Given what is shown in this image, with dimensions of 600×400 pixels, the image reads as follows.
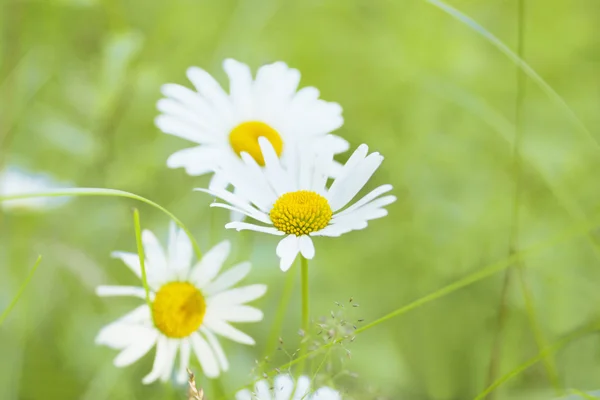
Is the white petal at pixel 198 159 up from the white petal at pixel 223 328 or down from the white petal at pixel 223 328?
up

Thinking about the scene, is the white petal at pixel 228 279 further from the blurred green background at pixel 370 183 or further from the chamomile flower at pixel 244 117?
the blurred green background at pixel 370 183

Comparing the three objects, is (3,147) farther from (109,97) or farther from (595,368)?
(595,368)

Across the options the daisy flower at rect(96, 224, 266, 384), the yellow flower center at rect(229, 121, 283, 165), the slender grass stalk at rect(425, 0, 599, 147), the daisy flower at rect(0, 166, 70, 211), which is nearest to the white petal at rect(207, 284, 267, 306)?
Result: the daisy flower at rect(96, 224, 266, 384)

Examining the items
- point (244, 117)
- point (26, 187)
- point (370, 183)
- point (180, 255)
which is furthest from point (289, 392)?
point (26, 187)

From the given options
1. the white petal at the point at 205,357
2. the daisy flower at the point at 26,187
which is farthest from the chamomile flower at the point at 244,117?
the daisy flower at the point at 26,187

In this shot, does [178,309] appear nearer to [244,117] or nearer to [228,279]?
[228,279]

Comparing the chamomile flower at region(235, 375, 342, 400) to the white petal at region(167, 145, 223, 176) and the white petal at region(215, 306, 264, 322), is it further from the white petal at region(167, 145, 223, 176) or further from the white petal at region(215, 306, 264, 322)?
the white petal at region(167, 145, 223, 176)

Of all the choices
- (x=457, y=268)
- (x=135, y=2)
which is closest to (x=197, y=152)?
(x=457, y=268)
